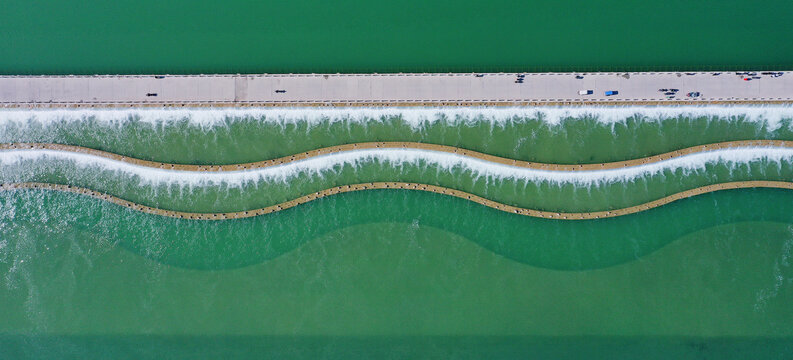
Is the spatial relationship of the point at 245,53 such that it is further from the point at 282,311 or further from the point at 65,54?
the point at 282,311

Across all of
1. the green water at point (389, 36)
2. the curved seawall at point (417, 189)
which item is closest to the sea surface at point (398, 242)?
the curved seawall at point (417, 189)

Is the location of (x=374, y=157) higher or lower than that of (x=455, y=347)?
higher

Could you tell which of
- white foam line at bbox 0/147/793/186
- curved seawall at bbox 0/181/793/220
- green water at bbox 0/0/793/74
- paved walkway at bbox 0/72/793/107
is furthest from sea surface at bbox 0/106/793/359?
green water at bbox 0/0/793/74

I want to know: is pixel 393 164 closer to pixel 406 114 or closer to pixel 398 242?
pixel 406 114

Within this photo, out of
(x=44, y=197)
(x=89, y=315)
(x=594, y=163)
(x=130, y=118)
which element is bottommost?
(x=89, y=315)

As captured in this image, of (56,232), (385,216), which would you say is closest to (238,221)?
(385,216)

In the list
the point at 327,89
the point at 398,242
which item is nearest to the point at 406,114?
the point at 327,89
